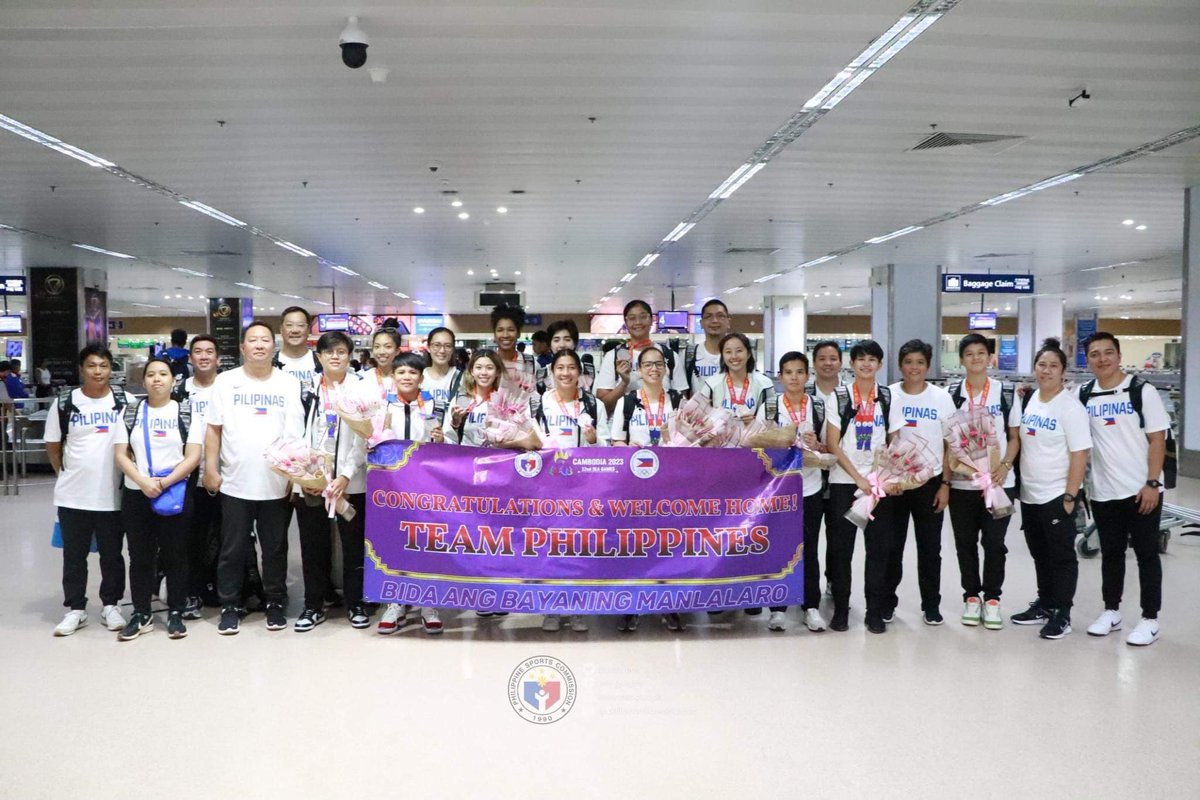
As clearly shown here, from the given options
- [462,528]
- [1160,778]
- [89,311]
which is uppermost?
[89,311]

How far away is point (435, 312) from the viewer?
109 feet

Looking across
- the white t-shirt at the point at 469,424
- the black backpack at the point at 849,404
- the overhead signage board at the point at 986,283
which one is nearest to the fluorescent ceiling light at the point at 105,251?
the white t-shirt at the point at 469,424

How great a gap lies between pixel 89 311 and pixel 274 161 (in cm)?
1142

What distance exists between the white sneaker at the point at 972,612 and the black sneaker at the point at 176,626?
4.33 m

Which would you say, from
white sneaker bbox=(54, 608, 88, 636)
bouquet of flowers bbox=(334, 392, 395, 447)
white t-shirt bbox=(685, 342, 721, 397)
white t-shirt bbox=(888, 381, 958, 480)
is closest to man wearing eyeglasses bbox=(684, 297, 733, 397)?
white t-shirt bbox=(685, 342, 721, 397)

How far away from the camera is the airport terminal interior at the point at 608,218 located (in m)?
3.07

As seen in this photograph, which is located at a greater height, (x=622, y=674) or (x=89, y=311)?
(x=89, y=311)

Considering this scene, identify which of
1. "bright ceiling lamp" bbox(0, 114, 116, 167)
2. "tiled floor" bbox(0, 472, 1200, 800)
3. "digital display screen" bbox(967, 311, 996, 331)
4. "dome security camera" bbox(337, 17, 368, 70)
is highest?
"bright ceiling lamp" bbox(0, 114, 116, 167)

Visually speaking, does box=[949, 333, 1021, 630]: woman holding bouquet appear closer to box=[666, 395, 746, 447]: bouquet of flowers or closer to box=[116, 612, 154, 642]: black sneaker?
box=[666, 395, 746, 447]: bouquet of flowers

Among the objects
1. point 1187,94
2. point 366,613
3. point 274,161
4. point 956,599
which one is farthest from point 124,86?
point 1187,94

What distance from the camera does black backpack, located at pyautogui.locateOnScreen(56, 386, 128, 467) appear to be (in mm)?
4449

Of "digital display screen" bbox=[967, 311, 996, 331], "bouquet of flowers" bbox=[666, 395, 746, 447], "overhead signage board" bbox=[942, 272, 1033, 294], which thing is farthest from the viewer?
"digital display screen" bbox=[967, 311, 996, 331]

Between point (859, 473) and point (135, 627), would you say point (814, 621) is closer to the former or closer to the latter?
point (859, 473)

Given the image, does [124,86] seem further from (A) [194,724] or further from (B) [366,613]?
(A) [194,724]
